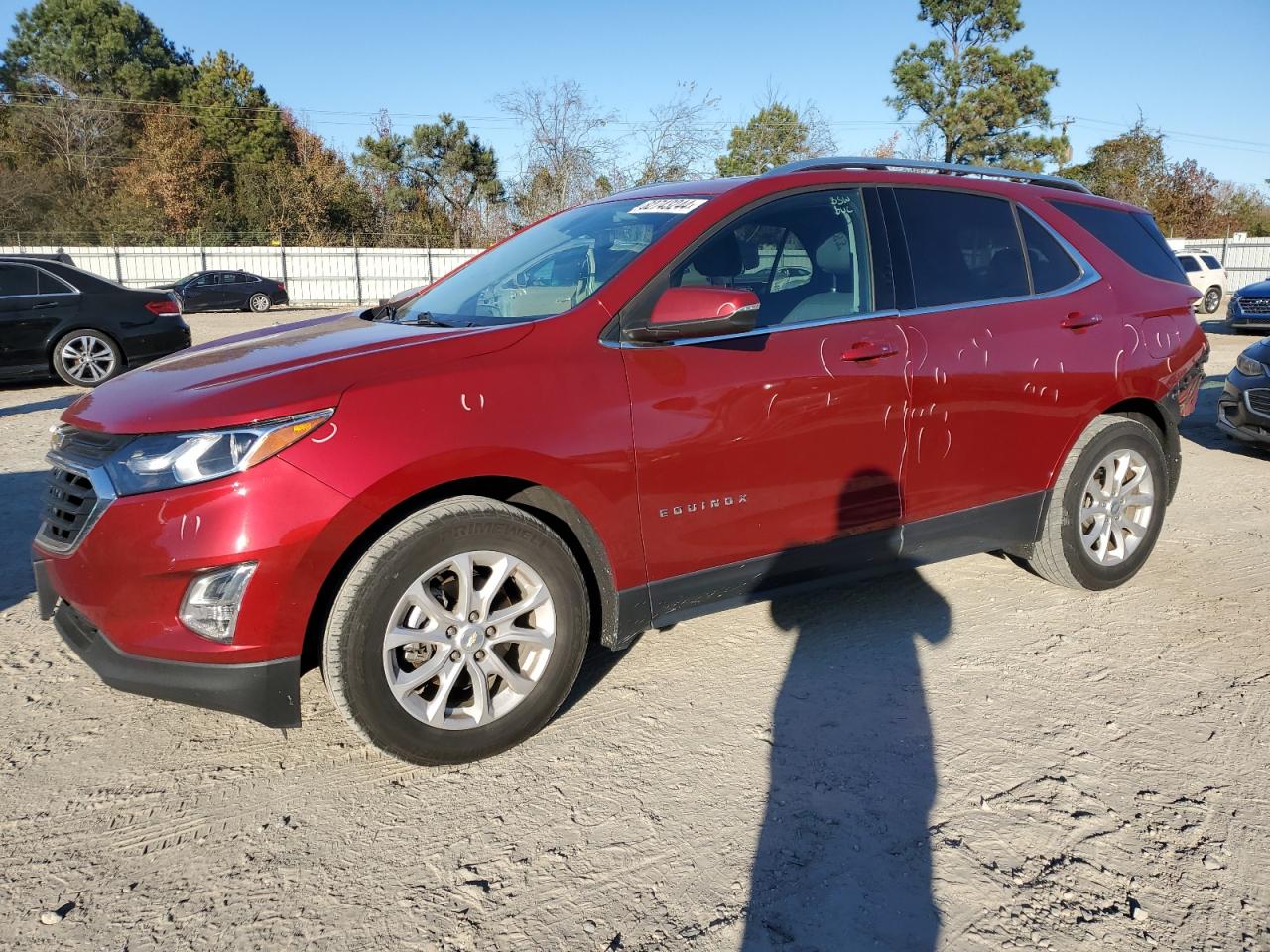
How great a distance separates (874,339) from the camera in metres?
3.49

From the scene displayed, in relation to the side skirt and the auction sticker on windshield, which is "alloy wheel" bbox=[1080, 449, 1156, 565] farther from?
the auction sticker on windshield

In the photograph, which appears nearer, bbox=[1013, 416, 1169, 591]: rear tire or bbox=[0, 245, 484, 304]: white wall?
bbox=[1013, 416, 1169, 591]: rear tire

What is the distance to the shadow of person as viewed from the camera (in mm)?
2215

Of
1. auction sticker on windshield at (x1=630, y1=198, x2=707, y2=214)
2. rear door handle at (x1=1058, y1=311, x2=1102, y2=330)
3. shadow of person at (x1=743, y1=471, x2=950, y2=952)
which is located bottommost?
shadow of person at (x1=743, y1=471, x2=950, y2=952)

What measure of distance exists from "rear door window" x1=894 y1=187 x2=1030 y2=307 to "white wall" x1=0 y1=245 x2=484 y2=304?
3257cm

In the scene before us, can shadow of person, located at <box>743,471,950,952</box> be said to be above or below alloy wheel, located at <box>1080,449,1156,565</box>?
below

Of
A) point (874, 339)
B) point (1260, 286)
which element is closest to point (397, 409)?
point (874, 339)

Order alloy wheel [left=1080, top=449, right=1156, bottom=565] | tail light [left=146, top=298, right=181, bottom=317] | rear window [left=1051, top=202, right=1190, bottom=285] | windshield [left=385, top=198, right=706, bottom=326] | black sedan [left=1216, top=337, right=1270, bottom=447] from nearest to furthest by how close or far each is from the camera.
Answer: windshield [left=385, top=198, right=706, bottom=326] → alloy wheel [left=1080, top=449, right=1156, bottom=565] → rear window [left=1051, top=202, right=1190, bottom=285] → black sedan [left=1216, top=337, right=1270, bottom=447] → tail light [left=146, top=298, right=181, bottom=317]

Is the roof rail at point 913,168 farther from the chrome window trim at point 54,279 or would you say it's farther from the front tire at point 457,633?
the chrome window trim at point 54,279

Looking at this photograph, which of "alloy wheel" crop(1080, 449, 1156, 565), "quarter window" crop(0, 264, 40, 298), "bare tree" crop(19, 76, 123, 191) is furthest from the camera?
"bare tree" crop(19, 76, 123, 191)

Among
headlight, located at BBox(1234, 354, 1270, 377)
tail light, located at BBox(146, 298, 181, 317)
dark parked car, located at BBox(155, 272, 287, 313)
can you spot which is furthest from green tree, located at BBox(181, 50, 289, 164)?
headlight, located at BBox(1234, 354, 1270, 377)

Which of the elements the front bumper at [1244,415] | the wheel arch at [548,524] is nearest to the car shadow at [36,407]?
the wheel arch at [548,524]

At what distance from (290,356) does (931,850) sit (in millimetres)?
2410

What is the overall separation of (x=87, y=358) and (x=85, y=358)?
0.02 m
